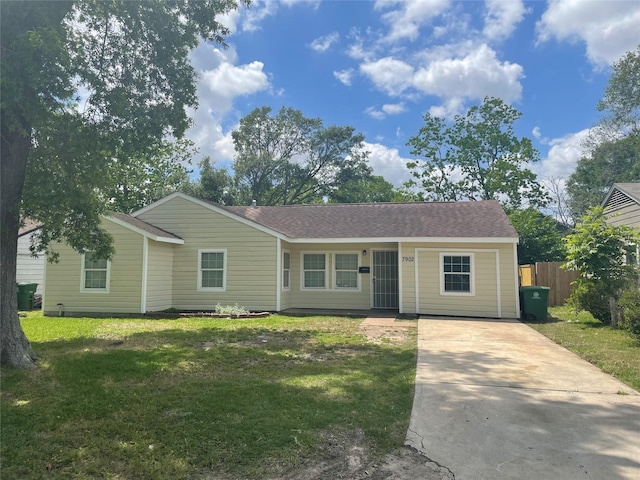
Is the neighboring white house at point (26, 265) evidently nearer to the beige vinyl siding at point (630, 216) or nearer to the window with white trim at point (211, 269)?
the window with white trim at point (211, 269)

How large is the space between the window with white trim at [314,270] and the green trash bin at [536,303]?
6495 mm

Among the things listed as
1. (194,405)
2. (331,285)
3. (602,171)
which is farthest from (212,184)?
(602,171)

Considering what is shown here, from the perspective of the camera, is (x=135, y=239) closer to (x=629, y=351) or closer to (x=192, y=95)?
(x=192, y=95)

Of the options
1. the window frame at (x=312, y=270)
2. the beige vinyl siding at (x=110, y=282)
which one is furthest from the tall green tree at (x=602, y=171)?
the beige vinyl siding at (x=110, y=282)

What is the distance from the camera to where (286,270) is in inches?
579

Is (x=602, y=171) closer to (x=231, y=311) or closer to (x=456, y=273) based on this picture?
(x=456, y=273)

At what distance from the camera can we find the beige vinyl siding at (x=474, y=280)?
41.7 feet

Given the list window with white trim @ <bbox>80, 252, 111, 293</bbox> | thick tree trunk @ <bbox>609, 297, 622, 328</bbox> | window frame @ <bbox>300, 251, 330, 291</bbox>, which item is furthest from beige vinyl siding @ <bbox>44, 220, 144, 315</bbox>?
thick tree trunk @ <bbox>609, 297, 622, 328</bbox>

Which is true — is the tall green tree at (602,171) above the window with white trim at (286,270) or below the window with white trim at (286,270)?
above

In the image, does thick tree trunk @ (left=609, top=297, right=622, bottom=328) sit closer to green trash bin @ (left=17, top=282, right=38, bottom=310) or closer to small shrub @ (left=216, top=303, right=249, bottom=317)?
small shrub @ (left=216, top=303, right=249, bottom=317)

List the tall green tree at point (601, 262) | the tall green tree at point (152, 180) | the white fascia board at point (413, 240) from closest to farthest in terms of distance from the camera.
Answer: the tall green tree at point (601, 262), the white fascia board at point (413, 240), the tall green tree at point (152, 180)

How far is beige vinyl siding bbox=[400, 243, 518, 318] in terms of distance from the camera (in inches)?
500

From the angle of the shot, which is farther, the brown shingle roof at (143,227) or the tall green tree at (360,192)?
the tall green tree at (360,192)

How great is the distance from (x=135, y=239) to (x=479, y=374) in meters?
10.7
